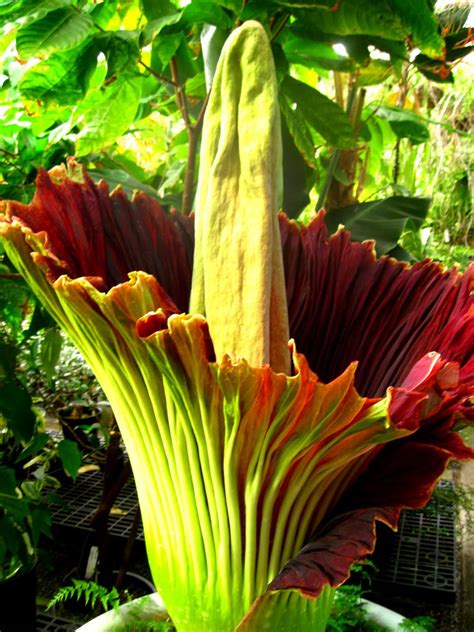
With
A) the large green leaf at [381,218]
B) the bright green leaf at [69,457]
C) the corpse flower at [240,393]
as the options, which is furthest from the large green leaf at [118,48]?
the bright green leaf at [69,457]

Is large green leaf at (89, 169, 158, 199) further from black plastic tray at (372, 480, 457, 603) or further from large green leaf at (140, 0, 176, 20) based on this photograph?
black plastic tray at (372, 480, 457, 603)

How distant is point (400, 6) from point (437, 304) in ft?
1.77

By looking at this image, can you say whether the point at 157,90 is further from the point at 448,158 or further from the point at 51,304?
the point at 448,158

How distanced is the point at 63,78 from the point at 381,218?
693 millimetres

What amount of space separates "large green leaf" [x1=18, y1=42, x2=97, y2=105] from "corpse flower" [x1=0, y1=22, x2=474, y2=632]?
446 millimetres

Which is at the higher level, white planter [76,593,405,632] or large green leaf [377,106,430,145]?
large green leaf [377,106,430,145]

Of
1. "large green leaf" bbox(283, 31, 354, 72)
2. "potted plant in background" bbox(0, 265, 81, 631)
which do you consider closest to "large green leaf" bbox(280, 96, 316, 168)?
"large green leaf" bbox(283, 31, 354, 72)

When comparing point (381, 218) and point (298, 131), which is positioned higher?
point (298, 131)

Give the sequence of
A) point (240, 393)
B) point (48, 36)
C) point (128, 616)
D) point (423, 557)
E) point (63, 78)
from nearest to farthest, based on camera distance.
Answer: point (240, 393) → point (128, 616) → point (48, 36) → point (63, 78) → point (423, 557)

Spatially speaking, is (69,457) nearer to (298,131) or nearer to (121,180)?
(121,180)

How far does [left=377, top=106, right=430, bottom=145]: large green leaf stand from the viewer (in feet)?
5.72

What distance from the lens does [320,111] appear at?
4.16 ft

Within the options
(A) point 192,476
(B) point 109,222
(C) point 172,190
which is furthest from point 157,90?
(A) point 192,476

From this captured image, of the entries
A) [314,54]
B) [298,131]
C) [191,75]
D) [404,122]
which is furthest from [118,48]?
[404,122]
